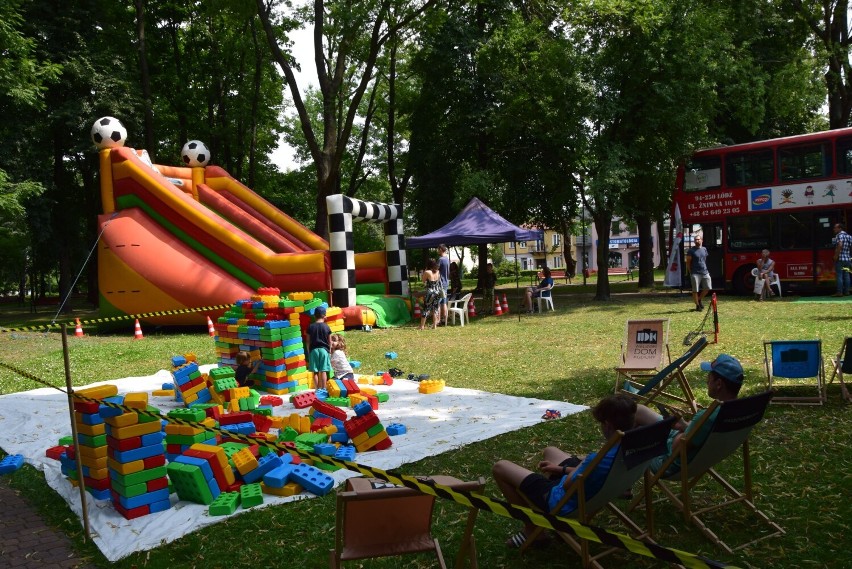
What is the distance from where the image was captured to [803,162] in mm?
18391

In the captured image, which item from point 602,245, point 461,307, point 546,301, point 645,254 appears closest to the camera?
point 461,307

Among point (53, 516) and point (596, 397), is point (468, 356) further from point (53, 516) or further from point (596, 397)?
point (53, 516)

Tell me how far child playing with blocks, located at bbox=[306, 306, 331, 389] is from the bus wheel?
1475 cm

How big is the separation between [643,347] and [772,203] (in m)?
13.1

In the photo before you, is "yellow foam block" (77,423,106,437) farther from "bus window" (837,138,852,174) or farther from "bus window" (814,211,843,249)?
"bus window" (837,138,852,174)

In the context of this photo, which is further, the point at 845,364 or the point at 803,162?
the point at 803,162

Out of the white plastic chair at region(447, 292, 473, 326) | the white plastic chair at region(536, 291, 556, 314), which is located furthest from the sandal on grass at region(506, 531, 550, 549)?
the white plastic chair at region(536, 291, 556, 314)

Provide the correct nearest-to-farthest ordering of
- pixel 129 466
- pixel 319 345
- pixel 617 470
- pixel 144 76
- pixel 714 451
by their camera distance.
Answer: pixel 617 470, pixel 714 451, pixel 129 466, pixel 319 345, pixel 144 76

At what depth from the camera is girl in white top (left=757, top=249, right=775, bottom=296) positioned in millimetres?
18391

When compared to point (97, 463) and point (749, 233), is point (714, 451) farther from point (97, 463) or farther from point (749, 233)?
point (749, 233)

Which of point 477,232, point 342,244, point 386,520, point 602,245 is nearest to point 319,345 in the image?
point 386,520

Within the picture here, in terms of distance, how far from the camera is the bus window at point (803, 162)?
59.4 feet

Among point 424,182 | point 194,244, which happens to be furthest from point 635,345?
point 424,182

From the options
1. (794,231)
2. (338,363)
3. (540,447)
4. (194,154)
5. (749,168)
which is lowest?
(540,447)
